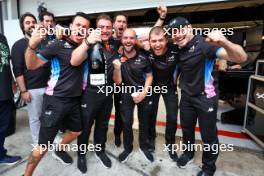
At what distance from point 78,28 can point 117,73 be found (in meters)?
0.68

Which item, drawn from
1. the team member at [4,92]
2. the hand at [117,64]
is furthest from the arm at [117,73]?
the team member at [4,92]

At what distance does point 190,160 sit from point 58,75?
1893 mm

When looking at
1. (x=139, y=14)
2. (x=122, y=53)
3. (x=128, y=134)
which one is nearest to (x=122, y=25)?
(x=122, y=53)

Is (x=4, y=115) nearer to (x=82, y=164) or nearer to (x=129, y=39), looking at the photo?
(x=82, y=164)

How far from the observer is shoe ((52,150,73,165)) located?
8.43 feet

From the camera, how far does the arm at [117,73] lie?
233 centimetres

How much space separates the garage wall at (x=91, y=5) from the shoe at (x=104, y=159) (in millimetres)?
2681

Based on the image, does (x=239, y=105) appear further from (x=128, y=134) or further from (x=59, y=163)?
(x=59, y=163)

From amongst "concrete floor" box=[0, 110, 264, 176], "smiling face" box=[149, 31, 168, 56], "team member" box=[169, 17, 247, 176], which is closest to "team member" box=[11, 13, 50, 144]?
"concrete floor" box=[0, 110, 264, 176]

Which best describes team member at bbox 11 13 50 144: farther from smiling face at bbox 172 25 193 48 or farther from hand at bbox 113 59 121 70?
smiling face at bbox 172 25 193 48

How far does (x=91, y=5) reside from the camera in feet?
14.3

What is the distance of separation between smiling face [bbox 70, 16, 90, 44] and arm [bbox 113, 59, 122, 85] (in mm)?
493

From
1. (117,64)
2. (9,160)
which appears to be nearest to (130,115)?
(117,64)

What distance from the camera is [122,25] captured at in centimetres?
269
